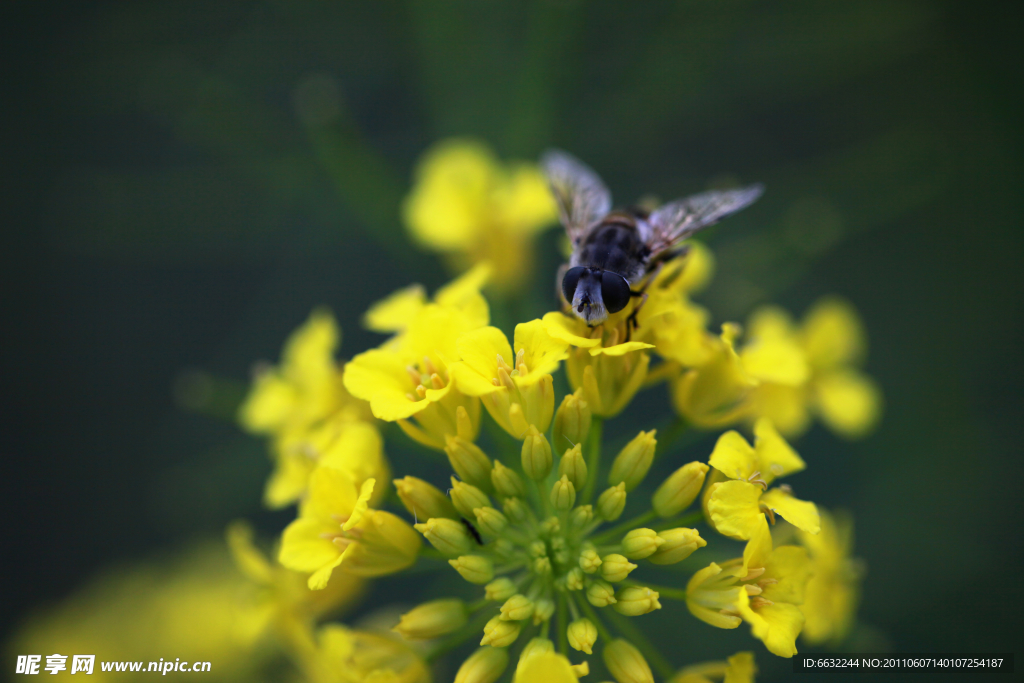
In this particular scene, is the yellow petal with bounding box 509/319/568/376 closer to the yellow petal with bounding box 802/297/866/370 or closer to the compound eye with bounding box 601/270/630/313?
the compound eye with bounding box 601/270/630/313

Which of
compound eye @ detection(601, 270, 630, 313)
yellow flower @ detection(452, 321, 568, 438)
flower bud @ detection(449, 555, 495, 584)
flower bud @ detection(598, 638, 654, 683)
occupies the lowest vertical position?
flower bud @ detection(598, 638, 654, 683)

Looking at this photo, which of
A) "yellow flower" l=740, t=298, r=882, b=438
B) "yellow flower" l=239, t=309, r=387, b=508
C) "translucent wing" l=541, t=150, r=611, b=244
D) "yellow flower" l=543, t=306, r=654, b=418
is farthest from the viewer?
"yellow flower" l=740, t=298, r=882, b=438

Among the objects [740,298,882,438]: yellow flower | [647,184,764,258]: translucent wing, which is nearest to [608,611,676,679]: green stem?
[740,298,882,438]: yellow flower

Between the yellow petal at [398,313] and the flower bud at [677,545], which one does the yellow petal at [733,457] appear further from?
the yellow petal at [398,313]

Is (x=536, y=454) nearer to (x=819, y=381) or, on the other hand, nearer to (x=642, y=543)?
(x=642, y=543)

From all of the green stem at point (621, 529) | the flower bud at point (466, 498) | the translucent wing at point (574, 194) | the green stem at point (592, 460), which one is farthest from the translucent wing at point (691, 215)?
the flower bud at point (466, 498)

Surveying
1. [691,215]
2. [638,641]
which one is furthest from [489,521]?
[691,215]
